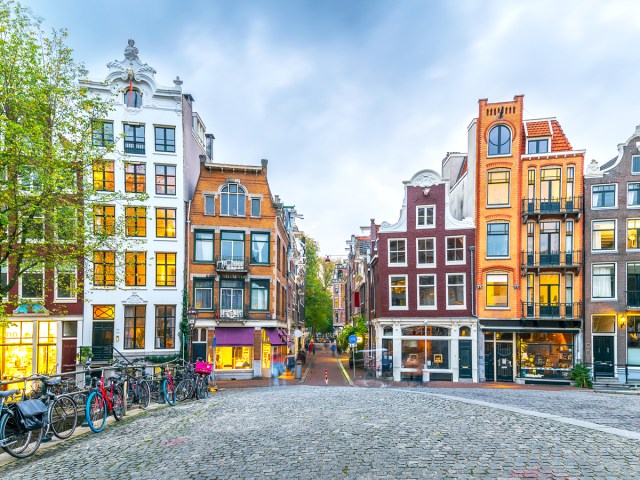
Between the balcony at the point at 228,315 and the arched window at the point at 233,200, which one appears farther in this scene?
the arched window at the point at 233,200

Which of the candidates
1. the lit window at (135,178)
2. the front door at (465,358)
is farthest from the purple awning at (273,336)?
the lit window at (135,178)

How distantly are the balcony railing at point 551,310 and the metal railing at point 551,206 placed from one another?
610 centimetres

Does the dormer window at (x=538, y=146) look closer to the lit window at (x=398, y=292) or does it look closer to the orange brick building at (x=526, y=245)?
the orange brick building at (x=526, y=245)

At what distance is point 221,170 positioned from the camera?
3416cm

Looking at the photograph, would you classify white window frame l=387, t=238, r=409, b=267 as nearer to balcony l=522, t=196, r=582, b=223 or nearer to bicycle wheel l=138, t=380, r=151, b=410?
balcony l=522, t=196, r=582, b=223

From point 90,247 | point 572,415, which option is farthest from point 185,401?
point 572,415

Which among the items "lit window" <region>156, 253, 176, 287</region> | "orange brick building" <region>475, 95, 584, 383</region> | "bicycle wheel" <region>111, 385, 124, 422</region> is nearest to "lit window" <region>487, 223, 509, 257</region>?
"orange brick building" <region>475, 95, 584, 383</region>

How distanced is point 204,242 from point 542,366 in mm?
24436

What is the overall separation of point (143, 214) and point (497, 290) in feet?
82.2

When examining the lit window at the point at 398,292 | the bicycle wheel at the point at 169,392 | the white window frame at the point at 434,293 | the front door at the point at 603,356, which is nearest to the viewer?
the bicycle wheel at the point at 169,392

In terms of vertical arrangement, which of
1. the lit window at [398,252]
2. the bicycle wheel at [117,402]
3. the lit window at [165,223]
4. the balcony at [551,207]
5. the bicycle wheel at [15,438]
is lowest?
the bicycle wheel at [117,402]

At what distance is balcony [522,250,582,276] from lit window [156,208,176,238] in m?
24.2

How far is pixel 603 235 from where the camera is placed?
3145cm

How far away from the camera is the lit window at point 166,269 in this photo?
108 feet
